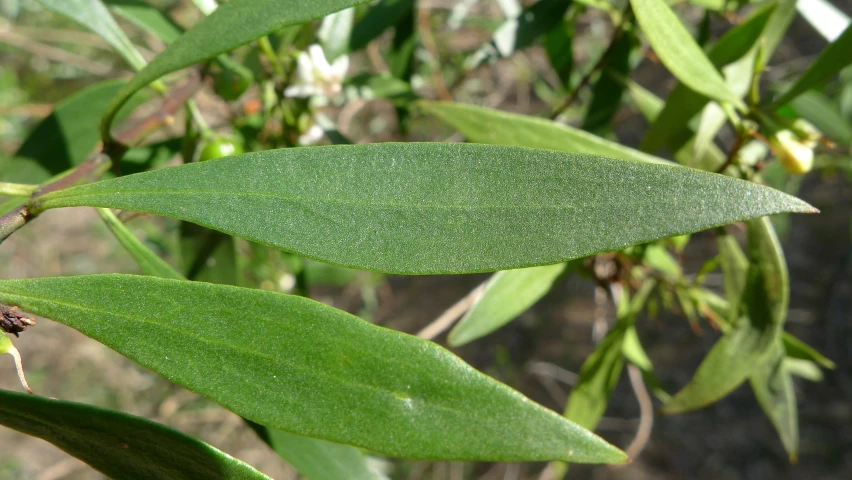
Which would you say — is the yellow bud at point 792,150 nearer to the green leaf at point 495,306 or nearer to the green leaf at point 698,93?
the green leaf at point 698,93

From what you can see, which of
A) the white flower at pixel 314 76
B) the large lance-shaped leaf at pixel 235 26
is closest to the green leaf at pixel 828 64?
the large lance-shaped leaf at pixel 235 26

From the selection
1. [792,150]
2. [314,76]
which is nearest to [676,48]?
[792,150]

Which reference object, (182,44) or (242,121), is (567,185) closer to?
(182,44)

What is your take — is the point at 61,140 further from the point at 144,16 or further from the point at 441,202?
the point at 441,202

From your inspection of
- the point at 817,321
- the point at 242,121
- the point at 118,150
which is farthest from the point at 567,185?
the point at 817,321

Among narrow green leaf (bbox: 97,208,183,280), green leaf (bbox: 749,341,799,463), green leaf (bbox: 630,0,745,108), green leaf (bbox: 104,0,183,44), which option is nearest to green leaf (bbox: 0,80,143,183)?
green leaf (bbox: 104,0,183,44)

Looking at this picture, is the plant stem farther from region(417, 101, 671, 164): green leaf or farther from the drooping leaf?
the drooping leaf
